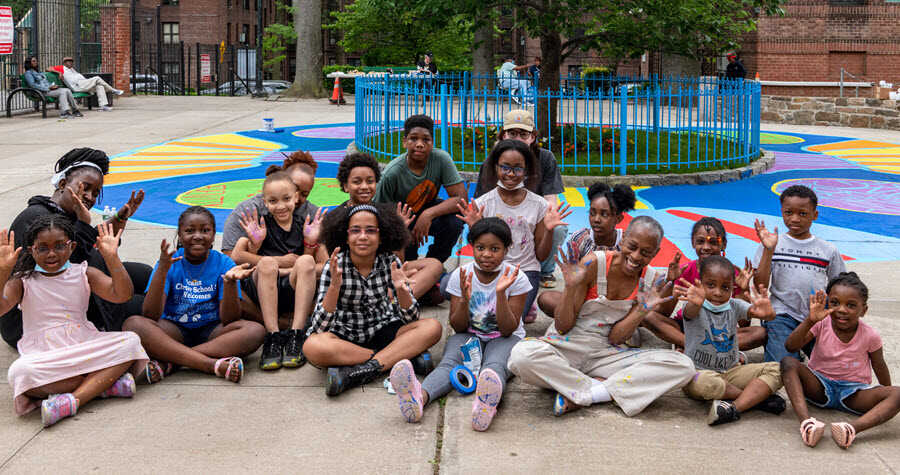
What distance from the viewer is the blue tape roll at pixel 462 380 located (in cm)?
444

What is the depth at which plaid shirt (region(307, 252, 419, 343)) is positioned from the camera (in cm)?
467

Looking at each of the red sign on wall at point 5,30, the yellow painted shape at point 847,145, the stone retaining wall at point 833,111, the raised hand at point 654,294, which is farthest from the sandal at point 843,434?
the red sign on wall at point 5,30

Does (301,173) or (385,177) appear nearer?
(301,173)

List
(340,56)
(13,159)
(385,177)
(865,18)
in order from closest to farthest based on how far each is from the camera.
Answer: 1. (385,177)
2. (13,159)
3. (865,18)
4. (340,56)

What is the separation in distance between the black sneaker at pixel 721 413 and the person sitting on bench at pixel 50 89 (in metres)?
19.0

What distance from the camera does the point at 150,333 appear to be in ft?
14.9

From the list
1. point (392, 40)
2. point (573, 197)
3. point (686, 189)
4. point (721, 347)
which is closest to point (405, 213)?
point (721, 347)

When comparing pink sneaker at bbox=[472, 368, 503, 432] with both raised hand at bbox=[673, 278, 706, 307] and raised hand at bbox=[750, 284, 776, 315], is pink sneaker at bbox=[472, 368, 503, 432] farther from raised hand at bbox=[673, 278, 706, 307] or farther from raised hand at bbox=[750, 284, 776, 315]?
raised hand at bbox=[750, 284, 776, 315]

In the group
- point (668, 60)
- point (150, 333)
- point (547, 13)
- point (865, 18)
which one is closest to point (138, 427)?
point (150, 333)

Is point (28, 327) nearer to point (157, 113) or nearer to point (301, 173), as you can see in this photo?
point (301, 173)

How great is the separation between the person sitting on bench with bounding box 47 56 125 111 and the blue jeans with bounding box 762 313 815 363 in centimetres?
1969

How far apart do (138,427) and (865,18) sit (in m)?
25.4

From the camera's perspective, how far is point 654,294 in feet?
14.6

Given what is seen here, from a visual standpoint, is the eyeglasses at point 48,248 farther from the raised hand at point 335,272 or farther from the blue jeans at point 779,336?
the blue jeans at point 779,336
